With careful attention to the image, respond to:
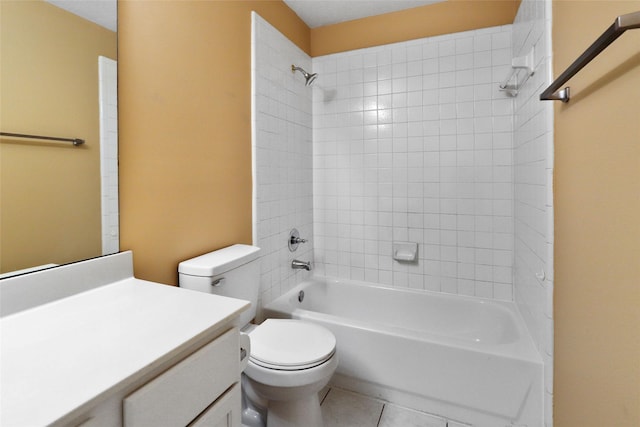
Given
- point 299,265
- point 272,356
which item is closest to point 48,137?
point 272,356

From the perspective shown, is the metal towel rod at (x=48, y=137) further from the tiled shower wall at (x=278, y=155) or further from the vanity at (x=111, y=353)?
the tiled shower wall at (x=278, y=155)

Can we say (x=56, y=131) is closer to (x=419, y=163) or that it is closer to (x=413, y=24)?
(x=419, y=163)

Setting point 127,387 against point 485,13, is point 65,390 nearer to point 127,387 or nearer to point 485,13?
point 127,387

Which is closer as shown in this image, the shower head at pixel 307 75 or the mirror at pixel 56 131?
the mirror at pixel 56 131

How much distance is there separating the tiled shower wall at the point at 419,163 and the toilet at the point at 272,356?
1097 mm

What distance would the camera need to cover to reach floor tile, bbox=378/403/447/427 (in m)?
1.57

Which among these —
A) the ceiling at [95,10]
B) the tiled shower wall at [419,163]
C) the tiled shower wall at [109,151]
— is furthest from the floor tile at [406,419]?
the ceiling at [95,10]

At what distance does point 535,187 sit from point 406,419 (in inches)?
52.8

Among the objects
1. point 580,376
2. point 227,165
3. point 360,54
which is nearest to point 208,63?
point 227,165

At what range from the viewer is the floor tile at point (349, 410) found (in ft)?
5.18

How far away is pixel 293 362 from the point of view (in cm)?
124

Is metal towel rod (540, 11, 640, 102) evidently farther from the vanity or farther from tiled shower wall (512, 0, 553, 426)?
the vanity

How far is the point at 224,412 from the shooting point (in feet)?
2.53

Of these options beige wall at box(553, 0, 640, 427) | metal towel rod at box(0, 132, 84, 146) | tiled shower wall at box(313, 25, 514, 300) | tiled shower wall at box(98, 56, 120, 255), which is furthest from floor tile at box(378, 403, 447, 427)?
metal towel rod at box(0, 132, 84, 146)
